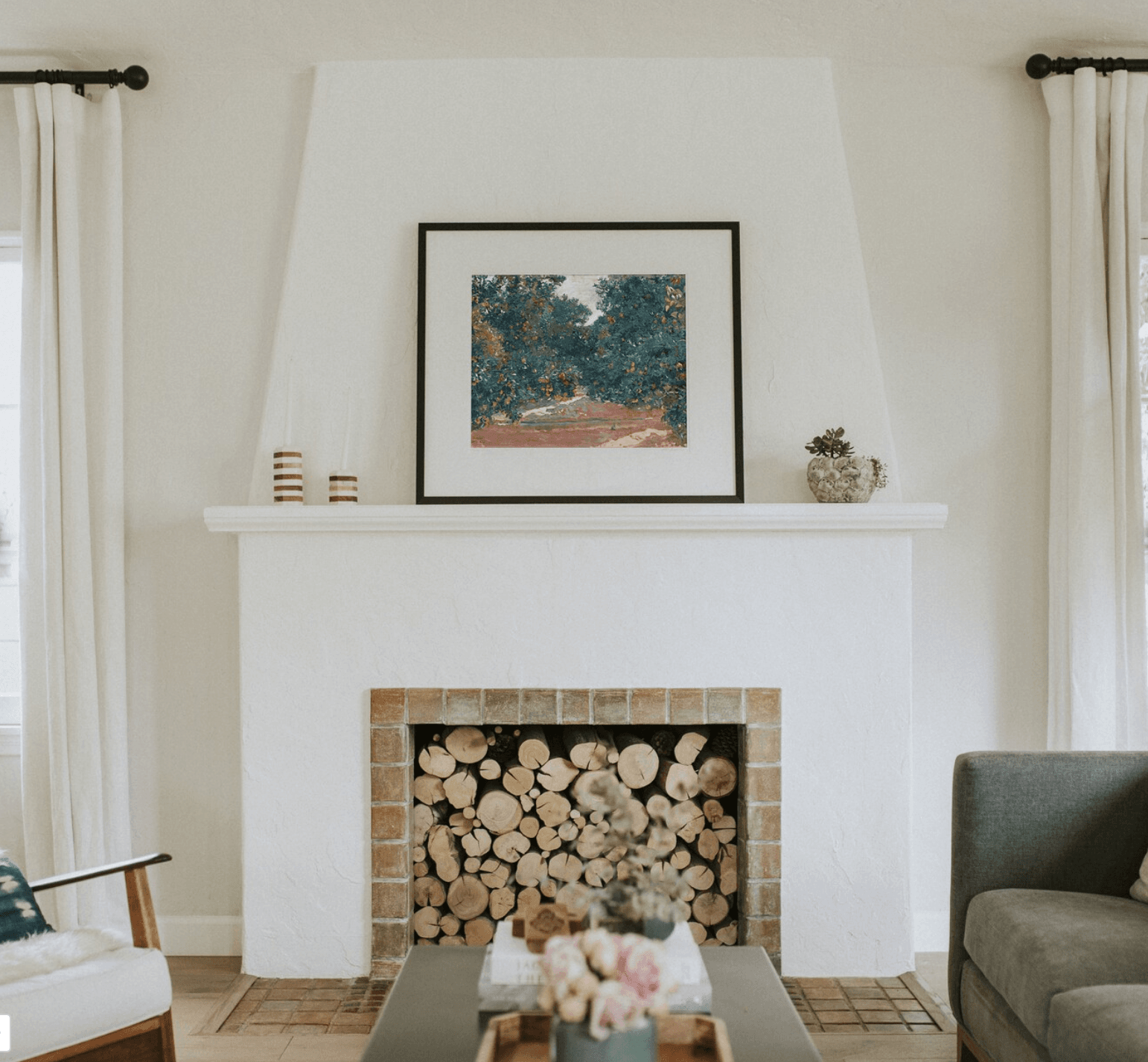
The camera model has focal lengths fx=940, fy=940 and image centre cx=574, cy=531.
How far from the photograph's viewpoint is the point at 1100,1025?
1.46 meters

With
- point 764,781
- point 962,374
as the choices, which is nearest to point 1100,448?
point 962,374

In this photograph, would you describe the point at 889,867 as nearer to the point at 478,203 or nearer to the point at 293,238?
the point at 478,203

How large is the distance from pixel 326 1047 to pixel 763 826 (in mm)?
1233

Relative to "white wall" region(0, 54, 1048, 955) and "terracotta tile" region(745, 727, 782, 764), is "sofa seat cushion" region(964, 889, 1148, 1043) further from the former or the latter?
"white wall" region(0, 54, 1048, 955)

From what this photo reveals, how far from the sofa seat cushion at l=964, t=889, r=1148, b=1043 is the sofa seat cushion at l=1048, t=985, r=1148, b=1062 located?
5 centimetres

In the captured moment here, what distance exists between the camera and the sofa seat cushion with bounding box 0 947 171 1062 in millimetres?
1662

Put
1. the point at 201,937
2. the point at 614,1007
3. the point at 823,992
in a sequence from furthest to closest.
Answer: the point at 201,937
the point at 823,992
the point at 614,1007

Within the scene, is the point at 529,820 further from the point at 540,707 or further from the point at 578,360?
the point at 578,360

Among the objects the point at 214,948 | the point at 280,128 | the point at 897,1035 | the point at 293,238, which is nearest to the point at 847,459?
the point at 897,1035

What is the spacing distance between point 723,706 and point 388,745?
3.05ft

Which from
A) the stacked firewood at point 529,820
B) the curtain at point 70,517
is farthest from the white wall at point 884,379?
the stacked firewood at point 529,820

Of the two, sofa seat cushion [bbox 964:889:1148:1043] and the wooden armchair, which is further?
the wooden armchair

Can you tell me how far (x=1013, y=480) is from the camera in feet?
9.39

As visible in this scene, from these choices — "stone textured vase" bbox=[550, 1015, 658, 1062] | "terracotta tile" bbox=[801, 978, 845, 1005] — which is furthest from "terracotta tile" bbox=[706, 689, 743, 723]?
"stone textured vase" bbox=[550, 1015, 658, 1062]
